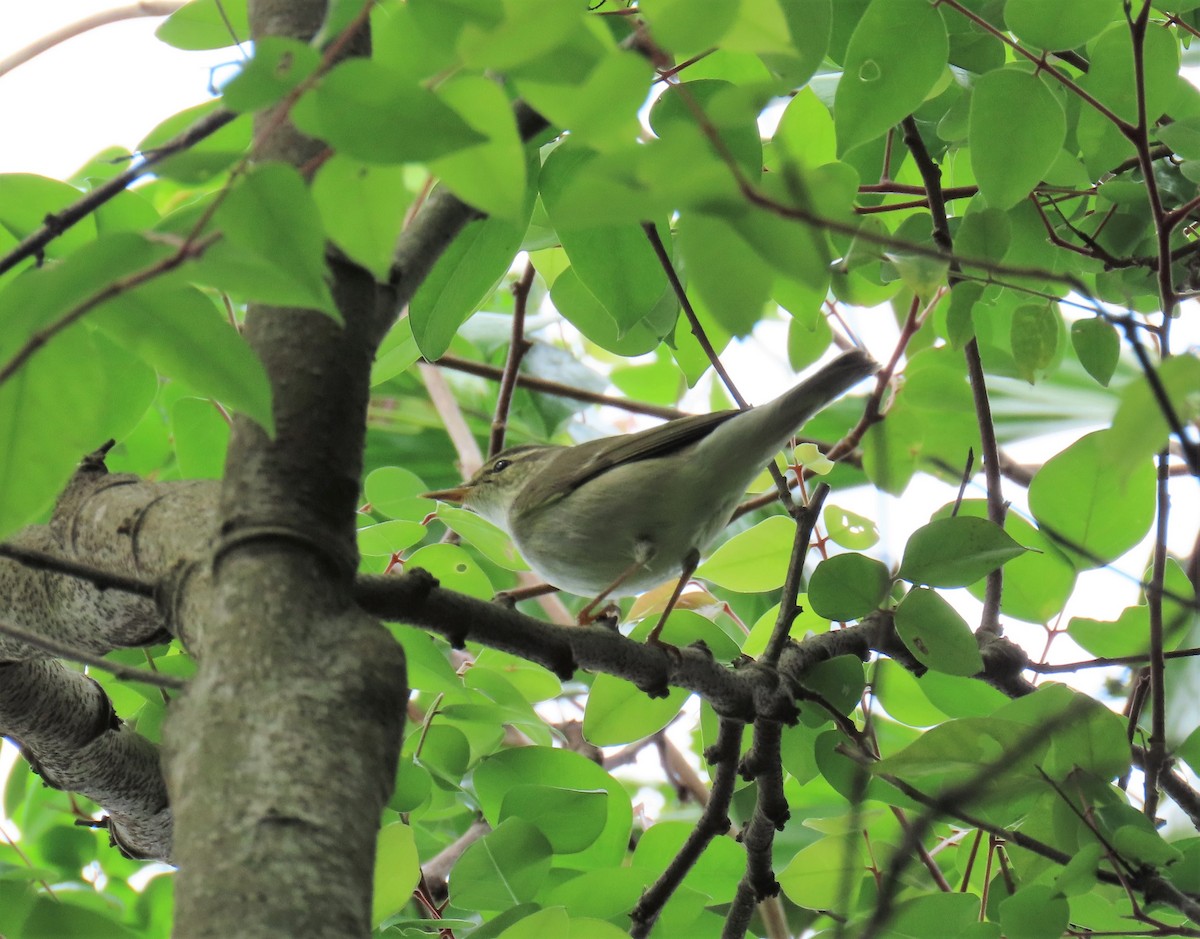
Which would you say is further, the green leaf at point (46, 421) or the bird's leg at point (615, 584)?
the bird's leg at point (615, 584)

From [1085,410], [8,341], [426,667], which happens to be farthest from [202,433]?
[1085,410]

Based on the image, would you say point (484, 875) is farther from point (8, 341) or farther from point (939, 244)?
point (939, 244)

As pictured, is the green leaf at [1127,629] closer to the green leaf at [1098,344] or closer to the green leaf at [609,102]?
the green leaf at [1098,344]

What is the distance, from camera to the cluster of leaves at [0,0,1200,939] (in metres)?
0.74

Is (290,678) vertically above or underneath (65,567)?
underneath

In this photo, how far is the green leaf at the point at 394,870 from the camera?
4.94ft

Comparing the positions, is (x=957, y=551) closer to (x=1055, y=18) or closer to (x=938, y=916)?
(x=938, y=916)

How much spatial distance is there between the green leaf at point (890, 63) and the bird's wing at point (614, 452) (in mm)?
1127

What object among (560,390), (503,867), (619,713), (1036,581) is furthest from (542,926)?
(560,390)

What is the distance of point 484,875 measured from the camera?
157cm

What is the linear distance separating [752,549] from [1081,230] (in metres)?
0.79

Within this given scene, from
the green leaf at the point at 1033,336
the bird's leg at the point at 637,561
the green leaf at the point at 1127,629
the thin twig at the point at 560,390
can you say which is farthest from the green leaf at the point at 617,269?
the thin twig at the point at 560,390

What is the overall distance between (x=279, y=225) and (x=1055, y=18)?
1.13 metres

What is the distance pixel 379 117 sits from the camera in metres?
0.75
